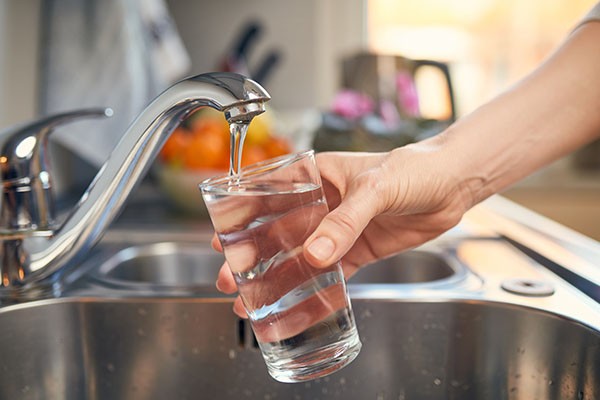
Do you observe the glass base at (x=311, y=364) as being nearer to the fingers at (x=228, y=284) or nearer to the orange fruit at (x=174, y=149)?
the fingers at (x=228, y=284)

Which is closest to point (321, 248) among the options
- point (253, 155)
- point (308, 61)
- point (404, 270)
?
point (404, 270)

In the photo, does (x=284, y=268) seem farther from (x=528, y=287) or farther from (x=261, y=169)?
(x=528, y=287)

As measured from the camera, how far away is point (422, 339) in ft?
2.28

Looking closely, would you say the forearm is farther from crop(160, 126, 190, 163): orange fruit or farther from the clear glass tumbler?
crop(160, 126, 190, 163): orange fruit

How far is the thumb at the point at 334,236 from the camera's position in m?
0.47

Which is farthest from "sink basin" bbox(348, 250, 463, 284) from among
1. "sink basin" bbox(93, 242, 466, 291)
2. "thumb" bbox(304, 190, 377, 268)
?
"thumb" bbox(304, 190, 377, 268)

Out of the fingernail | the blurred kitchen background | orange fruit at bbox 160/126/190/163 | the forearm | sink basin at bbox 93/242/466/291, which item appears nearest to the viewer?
the fingernail

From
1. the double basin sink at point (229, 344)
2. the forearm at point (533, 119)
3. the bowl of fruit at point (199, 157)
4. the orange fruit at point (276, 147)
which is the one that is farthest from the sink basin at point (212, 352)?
the orange fruit at point (276, 147)

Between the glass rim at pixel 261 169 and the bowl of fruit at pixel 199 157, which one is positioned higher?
the glass rim at pixel 261 169

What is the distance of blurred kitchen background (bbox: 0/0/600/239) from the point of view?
3.66 feet

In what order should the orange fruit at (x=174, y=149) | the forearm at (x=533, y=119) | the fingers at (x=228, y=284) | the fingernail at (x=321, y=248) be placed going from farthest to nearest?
the orange fruit at (x=174, y=149) → the forearm at (x=533, y=119) → the fingers at (x=228, y=284) → the fingernail at (x=321, y=248)

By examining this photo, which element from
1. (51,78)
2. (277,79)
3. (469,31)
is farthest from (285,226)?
(469,31)

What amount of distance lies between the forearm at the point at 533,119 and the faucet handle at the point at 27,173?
1.23 feet

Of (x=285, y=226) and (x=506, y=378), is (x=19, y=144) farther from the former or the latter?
(x=506, y=378)
